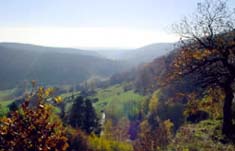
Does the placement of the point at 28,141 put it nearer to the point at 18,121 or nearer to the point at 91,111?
the point at 18,121

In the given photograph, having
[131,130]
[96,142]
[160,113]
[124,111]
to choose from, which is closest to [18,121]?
[96,142]

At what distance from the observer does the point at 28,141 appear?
10930 mm

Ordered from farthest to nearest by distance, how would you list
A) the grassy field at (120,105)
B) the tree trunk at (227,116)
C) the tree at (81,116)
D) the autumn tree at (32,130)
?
the grassy field at (120,105) → the tree at (81,116) → the tree trunk at (227,116) → the autumn tree at (32,130)

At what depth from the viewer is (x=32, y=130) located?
1130cm

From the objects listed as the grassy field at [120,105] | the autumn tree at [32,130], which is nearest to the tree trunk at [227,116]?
the autumn tree at [32,130]

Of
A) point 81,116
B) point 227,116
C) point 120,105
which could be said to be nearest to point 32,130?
point 227,116

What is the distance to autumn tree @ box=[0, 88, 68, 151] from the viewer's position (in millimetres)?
10852

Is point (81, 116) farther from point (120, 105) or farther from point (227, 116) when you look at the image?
point (120, 105)

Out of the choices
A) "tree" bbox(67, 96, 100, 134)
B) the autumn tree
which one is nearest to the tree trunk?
the autumn tree

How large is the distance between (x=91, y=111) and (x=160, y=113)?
24.2 meters

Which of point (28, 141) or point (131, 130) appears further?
point (131, 130)

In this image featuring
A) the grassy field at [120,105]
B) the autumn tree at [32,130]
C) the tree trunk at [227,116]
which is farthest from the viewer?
the grassy field at [120,105]

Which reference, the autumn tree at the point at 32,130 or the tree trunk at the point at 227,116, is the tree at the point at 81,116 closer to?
the tree trunk at the point at 227,116

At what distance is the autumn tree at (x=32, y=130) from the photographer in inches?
427
